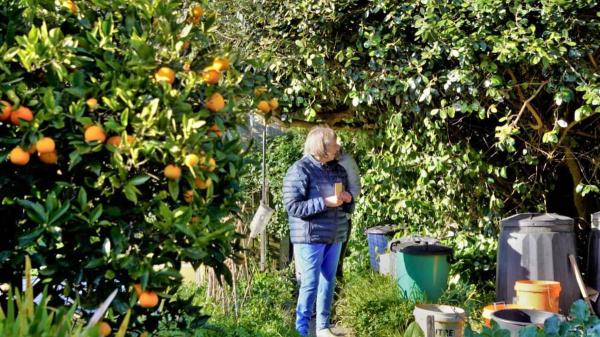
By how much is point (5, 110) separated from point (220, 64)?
25.9 inches

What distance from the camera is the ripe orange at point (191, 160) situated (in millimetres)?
2066

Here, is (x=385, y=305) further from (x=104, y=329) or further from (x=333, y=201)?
(x=104, y=329)

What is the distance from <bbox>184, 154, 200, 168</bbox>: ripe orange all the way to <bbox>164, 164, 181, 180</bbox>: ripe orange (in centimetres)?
5

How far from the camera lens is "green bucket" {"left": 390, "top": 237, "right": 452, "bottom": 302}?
5758 mm

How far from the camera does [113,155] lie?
6.88ft

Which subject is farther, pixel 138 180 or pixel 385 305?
pixel 385 305

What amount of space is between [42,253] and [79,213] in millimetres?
185

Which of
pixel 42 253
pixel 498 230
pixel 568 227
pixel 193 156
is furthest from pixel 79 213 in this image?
A: pixel 498 230

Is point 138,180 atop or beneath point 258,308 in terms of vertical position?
atop

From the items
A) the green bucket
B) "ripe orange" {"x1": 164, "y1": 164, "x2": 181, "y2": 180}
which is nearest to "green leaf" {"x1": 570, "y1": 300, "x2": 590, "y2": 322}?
"ripe orange" {"x1": 164, "y1": 164, "x2": 181, "y2": 180}

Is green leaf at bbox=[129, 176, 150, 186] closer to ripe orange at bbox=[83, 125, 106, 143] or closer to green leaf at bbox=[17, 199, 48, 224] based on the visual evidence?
ripe orange at bbox=[83, 125, 106, 143]

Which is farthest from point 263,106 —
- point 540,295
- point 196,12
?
point 540,295

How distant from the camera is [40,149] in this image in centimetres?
207

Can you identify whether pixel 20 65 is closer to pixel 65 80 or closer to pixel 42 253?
pixel 65 80
